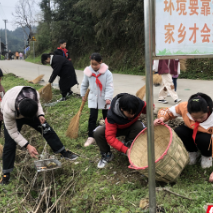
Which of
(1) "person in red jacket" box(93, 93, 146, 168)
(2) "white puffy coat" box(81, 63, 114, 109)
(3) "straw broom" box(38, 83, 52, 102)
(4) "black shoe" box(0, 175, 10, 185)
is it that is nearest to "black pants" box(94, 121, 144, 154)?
(1) "person in red jacket" box(93, 93, 146, 168)

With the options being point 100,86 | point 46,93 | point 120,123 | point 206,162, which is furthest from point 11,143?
point 46,93

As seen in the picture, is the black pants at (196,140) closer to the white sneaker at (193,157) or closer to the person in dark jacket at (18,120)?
the white sneaker at (193,157)

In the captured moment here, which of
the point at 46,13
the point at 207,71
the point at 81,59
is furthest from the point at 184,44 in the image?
the point at 46,13

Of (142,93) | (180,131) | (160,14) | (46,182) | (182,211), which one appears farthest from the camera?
(142,93)

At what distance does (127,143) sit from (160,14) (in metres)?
1.90

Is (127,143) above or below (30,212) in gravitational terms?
above

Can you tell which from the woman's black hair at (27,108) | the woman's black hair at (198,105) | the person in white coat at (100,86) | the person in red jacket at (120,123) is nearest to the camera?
the woman's black hair at (198,105)

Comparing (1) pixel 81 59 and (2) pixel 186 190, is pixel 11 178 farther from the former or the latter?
(1) pixel 81 59

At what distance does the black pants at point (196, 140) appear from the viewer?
250 centimetres

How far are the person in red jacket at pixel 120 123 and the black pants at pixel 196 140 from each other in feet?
1.66

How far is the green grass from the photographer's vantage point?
2.15 m

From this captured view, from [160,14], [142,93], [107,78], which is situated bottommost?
[142,93]

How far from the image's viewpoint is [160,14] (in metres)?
1.65

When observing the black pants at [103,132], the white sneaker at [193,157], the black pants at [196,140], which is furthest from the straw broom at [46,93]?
the white sneaker at [193,157]
